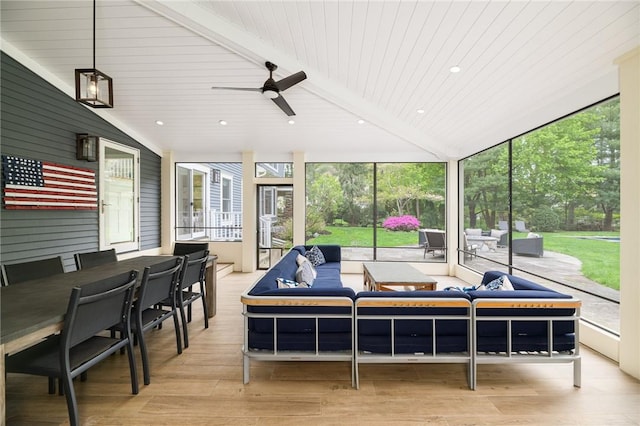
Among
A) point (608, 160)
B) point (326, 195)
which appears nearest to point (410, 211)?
point (326, 195)

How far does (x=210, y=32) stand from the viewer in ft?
10.9

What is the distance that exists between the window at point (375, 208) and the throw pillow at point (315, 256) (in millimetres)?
1318

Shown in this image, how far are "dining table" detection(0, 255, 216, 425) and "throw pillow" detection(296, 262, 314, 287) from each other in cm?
189

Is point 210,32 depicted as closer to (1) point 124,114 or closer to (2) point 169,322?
(1) point 124,114

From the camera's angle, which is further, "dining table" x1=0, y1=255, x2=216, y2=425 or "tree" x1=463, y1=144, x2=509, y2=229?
"tree" x1=463, y1=144, x2=509, y2=229

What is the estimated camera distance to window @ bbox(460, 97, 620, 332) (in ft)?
12.3

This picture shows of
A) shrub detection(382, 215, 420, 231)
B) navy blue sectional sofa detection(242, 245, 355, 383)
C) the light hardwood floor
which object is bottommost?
the light hardwood floor

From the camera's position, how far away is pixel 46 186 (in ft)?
13.2

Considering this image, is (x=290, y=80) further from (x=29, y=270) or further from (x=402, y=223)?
(x=402, y=223)

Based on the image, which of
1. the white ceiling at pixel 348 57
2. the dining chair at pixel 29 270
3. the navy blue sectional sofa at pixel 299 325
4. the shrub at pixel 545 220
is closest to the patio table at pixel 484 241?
the shrub at pixel 545 220

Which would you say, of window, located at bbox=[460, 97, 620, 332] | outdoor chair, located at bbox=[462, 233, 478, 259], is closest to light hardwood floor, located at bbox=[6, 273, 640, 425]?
window, located at bbox=[460, 97, 620, 332]

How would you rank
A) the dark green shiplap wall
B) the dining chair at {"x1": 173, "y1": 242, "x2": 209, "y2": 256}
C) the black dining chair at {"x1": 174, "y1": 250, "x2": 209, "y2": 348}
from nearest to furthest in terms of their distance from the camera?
1. the black dining chair at {"x1": 174, "y1": 250, "x2": 209, "y2": 348}
2. the dark green shiplap wall
3. the dining chair at {"x1": 173, "y1": 242, "x2": 209, "y2": 256}

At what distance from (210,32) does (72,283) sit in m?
2.81

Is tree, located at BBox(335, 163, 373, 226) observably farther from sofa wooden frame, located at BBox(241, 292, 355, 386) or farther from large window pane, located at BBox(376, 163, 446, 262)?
sofa wooden frame, located at BBox(241, 292, 355, 386)
